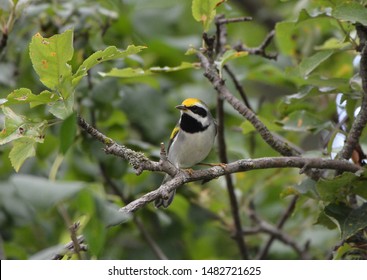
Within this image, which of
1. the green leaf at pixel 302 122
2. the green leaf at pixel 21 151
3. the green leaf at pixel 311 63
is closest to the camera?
the green leaf at pixel 21 151

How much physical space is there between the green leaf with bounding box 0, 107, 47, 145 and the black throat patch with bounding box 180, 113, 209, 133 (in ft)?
4.64

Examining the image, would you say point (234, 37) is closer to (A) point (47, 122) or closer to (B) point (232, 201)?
(B) point (232, 201)

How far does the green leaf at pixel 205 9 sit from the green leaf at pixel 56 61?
679 millimetres

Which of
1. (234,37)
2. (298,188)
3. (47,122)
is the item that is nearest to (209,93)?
(234,37)

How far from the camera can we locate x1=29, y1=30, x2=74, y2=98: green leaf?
2.33m

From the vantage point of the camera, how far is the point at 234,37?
18.5ft

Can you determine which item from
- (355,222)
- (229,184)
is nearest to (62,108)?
(355,222)

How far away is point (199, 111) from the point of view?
374 cm

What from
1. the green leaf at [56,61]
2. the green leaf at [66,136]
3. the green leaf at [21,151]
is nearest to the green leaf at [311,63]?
the green leaf at [56,61]

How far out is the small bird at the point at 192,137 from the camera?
3619 millimetres

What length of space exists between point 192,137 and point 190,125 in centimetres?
14

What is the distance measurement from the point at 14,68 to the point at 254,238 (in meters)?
1.94

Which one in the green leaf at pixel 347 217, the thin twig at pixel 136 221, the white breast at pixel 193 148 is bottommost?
the thin twig at pixel 136 221

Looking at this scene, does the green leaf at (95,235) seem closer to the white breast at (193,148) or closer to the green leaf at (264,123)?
the green leaf at (264,123)
